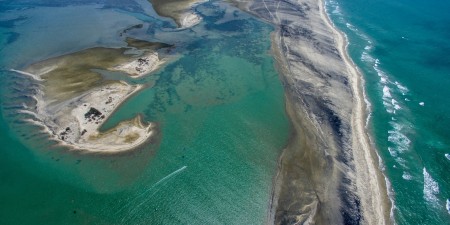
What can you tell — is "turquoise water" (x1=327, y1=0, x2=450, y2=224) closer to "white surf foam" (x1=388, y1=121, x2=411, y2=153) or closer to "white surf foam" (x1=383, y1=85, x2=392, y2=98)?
"white surf foam" (x1=383, y1=85, x2=392, y2=98)

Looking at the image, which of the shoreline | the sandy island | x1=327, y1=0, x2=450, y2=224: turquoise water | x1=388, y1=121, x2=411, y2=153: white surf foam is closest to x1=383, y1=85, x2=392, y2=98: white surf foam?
x1=327, y1=0, x2=450, y2=224: turquoise water

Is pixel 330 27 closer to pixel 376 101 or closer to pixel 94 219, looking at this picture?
pixel 376 101

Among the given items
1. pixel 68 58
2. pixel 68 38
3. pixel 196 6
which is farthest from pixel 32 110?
pixel 196 6

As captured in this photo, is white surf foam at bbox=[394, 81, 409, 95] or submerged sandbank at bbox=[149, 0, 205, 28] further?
submerged sandbank at bbox=[149, 0, 205, 28]

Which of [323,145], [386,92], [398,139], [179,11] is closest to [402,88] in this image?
[386,92]

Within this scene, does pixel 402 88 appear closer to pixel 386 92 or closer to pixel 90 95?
pixel 386 92

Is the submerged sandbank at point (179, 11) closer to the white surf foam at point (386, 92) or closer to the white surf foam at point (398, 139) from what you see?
the white surf foam at point (386, 92)
